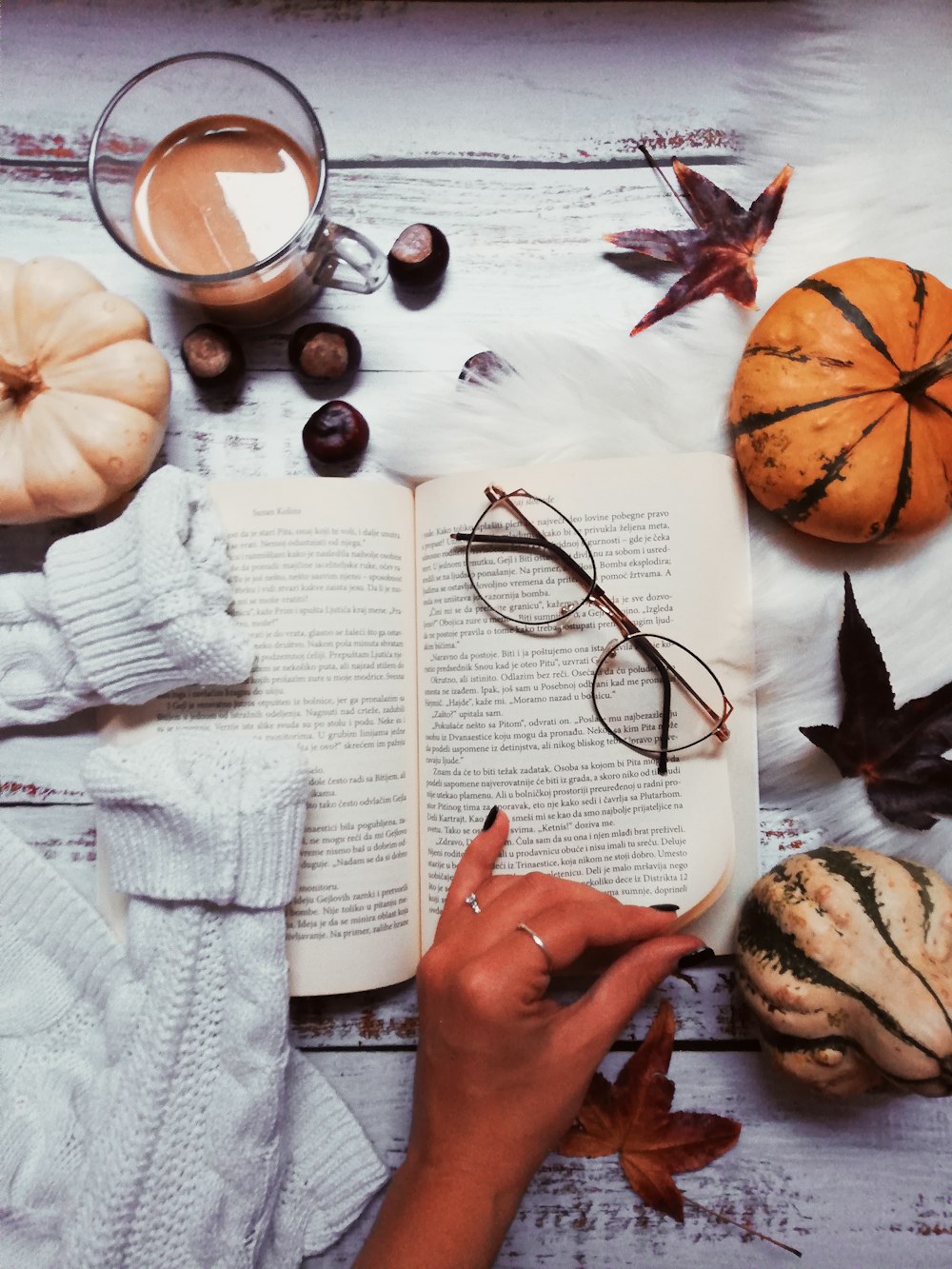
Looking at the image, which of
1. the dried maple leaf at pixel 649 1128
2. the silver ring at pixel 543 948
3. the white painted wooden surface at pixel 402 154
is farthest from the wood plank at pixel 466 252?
the dried maple leaf at pixel 649 1128

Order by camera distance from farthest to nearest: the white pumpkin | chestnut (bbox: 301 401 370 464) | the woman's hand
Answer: chestnut (bbox: 301 401 370 464)
the white pumpkin
the woman's hand


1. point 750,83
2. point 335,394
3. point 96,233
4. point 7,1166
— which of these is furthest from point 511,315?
point 7,1166

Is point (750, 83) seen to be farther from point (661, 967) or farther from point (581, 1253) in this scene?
point (581, 1253)

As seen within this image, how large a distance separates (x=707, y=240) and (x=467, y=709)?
573 mm

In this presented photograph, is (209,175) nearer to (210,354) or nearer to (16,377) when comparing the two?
(210,354)

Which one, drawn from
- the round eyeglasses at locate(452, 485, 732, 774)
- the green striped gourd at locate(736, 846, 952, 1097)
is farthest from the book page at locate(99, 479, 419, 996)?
the green striped gourd at locate(736, 846, 952, 1097)

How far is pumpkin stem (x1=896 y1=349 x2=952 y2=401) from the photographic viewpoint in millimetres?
805

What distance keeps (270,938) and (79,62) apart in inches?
38.9

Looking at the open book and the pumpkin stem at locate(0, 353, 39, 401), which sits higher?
the pumpkin stem at locate(0, 353, 39, 401)

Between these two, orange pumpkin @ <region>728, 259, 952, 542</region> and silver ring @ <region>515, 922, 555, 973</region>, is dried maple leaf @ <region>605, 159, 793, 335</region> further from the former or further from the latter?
silver ring @ <region>515, 922, 555, 973</region>

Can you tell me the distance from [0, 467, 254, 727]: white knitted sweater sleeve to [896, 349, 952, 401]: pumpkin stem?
67cm

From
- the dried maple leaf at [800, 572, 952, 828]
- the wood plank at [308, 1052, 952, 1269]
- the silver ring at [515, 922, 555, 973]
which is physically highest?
the dried maple leaf at [800, 572, 952, 828]

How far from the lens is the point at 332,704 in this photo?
0.93 metres

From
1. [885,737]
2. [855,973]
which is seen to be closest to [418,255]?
[885,737]
